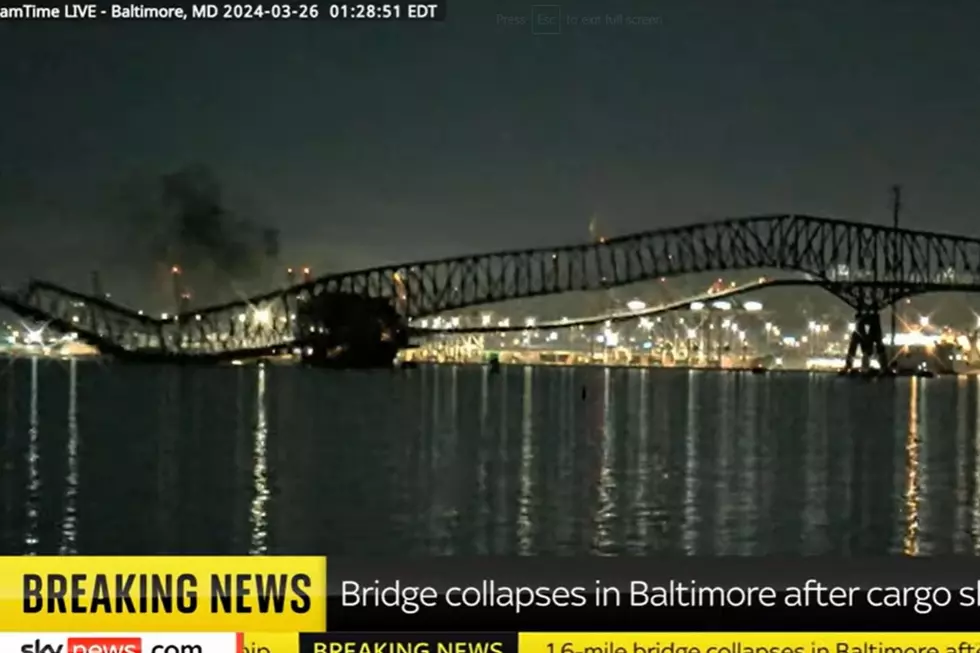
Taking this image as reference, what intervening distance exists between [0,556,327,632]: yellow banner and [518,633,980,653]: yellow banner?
33.7 inches

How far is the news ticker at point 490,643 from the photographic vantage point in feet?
17.0

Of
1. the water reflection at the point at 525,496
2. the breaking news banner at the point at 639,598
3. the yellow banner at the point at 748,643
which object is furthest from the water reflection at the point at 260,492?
the yellow banner at the point at 748,643

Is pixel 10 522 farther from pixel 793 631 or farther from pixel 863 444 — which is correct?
pixel 863 444

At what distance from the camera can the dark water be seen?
488 inches

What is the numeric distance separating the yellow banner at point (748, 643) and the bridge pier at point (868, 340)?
54.4 metres

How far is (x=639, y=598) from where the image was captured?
5910 millimetres

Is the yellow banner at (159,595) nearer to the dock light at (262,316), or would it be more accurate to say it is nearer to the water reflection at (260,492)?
Answer: the water reflection at (260,492)

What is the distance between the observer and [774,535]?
510 inches

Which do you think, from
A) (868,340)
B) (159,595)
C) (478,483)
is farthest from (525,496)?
(868,340)

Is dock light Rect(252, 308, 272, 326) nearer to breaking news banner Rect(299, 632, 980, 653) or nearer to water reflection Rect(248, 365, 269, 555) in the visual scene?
water reflection Rect(248, 365, 269, 555)

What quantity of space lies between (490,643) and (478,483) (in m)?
11.9

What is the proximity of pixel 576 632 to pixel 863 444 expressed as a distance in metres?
21.5

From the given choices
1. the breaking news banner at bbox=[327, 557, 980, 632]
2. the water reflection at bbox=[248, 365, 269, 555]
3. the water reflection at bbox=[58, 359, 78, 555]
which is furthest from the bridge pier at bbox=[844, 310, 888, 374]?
the breaking news banner at bbox=[327, 557, 980, 632]

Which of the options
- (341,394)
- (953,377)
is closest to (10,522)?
(341,394)
